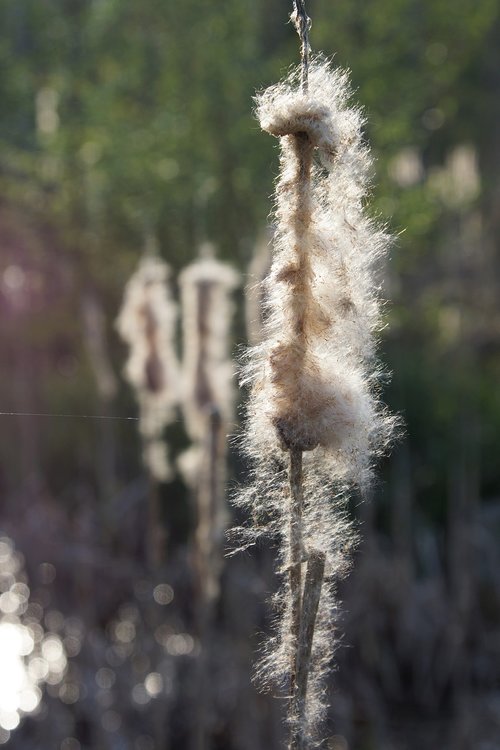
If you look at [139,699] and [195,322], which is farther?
[139,699]

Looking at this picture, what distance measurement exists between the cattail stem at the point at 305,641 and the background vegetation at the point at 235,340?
2.80m

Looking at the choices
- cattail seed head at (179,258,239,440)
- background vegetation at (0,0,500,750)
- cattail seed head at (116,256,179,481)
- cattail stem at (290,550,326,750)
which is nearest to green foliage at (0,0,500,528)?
background vegetation at (0,0,500,750)

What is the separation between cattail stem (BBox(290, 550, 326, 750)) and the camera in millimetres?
663

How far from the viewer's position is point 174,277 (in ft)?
22.8

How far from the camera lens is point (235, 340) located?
6207 millimetres

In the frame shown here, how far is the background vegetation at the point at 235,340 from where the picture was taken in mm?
4211

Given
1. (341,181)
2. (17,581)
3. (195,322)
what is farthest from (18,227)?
(341,181)

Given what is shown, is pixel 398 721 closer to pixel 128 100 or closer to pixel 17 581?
pixel 17 581

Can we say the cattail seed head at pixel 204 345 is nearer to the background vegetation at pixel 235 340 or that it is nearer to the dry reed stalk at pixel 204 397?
the dry reed stalk at pixel 204 397

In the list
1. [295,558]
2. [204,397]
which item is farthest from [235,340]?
[295,558]

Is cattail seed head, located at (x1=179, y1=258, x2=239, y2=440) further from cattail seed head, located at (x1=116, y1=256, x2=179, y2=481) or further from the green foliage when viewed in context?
the green foliage

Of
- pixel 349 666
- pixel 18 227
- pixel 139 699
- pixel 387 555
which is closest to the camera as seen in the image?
pixel 139 699

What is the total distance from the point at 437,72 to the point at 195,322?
216 inches

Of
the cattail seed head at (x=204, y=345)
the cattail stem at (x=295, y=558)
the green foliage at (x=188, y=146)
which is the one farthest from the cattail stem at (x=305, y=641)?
the green foliage at (x=188, y=146)
